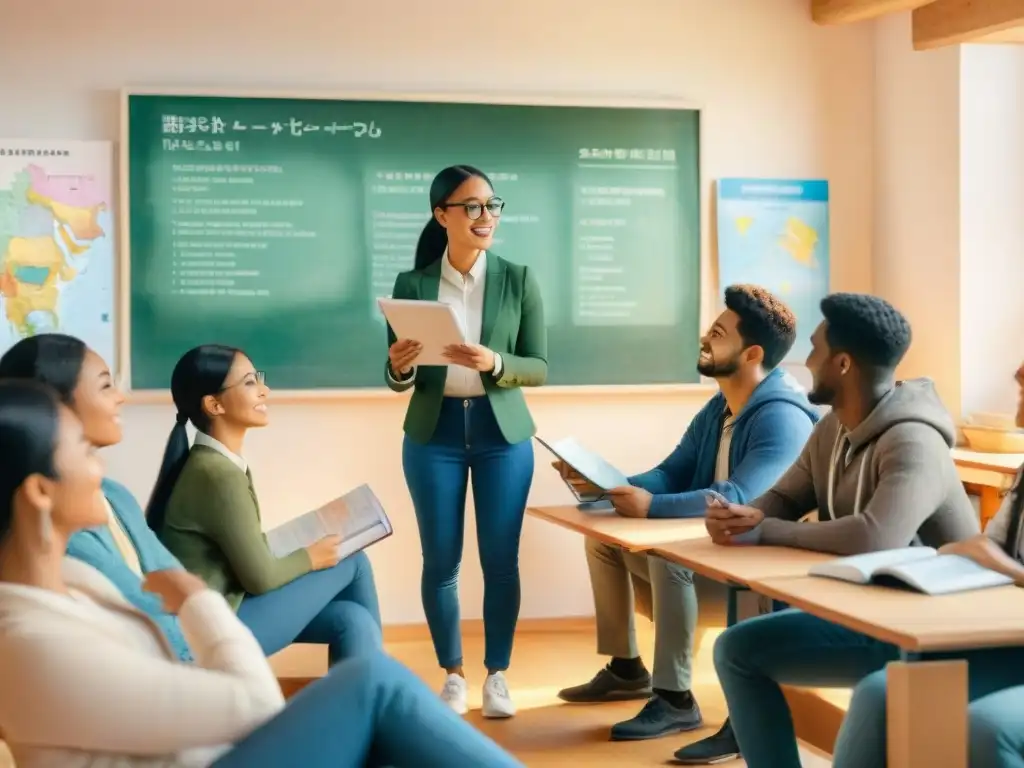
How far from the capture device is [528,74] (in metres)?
4.81

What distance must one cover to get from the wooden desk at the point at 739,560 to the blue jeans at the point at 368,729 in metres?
0.81

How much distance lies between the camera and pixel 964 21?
4.30 meters

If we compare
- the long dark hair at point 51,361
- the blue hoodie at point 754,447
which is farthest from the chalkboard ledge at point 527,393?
the long dark hair at point 51,361

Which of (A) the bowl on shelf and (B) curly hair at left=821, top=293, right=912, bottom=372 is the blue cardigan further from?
(A) the bowl on shelf

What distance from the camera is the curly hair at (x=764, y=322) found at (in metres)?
3.36

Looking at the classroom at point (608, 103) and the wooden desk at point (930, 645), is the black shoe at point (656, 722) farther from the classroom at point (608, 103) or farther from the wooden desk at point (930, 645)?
the wooden desk at point (930, 645)

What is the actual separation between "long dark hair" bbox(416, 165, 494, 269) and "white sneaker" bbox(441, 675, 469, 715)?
1.24 m


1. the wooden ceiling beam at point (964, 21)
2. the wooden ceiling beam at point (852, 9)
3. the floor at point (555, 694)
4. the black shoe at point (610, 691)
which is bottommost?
the floor at point (555, 694)

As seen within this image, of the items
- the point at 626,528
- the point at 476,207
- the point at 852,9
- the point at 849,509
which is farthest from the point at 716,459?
the point at 852,9

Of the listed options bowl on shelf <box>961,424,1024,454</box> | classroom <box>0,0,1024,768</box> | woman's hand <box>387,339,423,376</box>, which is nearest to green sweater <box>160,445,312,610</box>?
woman's hand <box>387,339,423,376</box>

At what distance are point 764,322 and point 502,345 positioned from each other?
809 millimetres

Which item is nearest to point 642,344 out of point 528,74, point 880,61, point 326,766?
point 528,74

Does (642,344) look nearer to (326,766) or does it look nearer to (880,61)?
(880,61)

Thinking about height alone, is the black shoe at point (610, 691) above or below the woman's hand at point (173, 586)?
below
